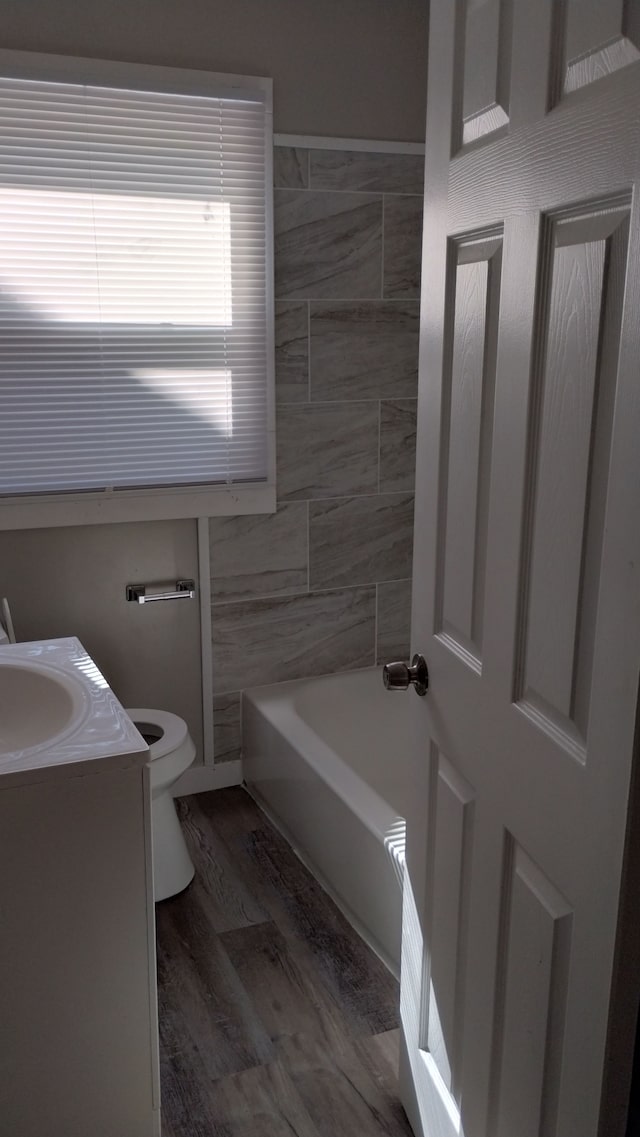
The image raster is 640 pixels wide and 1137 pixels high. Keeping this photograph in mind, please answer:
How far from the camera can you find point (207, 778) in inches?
131

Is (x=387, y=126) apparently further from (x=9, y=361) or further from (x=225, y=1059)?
(x=225, y=1059)

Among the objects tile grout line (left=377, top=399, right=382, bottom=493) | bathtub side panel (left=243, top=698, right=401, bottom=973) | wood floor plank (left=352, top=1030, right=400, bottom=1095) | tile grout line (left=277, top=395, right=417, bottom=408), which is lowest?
wood floor plank (left=352, top=1030, right=400, bottom=1095)

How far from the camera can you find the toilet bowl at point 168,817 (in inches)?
104

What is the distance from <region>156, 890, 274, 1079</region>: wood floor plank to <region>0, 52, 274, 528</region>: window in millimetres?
1188

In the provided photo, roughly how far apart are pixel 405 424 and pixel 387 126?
0.94m

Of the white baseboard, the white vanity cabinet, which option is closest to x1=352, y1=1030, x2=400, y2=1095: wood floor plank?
the white vanity cabinet

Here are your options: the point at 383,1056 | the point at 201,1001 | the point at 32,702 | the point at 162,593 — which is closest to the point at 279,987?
the point at 201,1001

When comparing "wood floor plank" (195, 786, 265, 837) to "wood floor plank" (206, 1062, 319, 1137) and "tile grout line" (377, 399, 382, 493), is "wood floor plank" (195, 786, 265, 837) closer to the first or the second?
"wood floor plank" (206, 1062, 319, 1137)

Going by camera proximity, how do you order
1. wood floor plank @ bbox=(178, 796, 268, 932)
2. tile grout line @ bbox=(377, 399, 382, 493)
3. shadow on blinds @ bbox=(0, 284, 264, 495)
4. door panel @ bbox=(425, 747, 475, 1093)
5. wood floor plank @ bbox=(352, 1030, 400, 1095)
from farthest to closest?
tile grout line @ bbox=(377, 399, 382, 493)
shadow on blinds @ bbox=(0, 284, 264, 495)
wood floor plank @ bbox=(178, 796, 268, 932)
wood floor plank @ bbox=(352, 1030, 400, 1095)
door panel @ bbox=(425, 747, 475, 1093)

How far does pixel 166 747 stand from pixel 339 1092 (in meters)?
1.01

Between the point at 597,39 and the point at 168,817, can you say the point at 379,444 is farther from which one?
the point at 597,39

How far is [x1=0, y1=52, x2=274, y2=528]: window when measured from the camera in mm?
2682

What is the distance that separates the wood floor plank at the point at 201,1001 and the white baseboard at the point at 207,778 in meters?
0.65

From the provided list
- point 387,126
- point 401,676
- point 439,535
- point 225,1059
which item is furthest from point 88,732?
point 387,126
